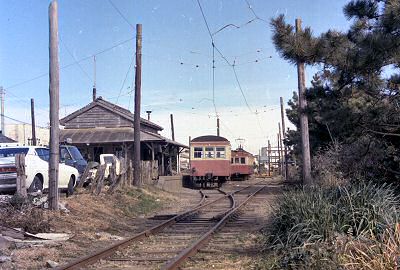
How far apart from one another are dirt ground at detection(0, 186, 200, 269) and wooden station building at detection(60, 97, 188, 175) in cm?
1784

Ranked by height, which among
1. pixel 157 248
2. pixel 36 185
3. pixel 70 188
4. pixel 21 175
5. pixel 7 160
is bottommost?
pixel 157 248

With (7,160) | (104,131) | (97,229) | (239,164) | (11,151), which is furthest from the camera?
(239,164)

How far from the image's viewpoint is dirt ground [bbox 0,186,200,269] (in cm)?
877

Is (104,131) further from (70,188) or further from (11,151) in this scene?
(11,151)

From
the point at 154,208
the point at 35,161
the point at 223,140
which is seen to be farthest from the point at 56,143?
the point at 223,140

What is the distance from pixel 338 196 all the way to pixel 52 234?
5817 mm

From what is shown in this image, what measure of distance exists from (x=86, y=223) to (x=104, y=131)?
29.3 m

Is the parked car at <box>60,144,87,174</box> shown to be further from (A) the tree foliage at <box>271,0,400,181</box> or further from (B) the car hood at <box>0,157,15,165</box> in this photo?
(A) the tree foliage at <box>271,0,400,181</box>

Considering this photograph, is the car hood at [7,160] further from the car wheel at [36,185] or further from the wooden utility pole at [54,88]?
the wooden utility pole at [54,88]

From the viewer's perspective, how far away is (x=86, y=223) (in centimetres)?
1302

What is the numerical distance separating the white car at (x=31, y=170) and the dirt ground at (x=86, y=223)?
2.41 ft

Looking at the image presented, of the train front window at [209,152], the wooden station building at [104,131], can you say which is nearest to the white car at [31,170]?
the train front window at [209,152]

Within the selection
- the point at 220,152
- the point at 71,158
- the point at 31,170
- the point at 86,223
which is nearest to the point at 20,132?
the point at 220,152

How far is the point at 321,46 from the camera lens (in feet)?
29.9
